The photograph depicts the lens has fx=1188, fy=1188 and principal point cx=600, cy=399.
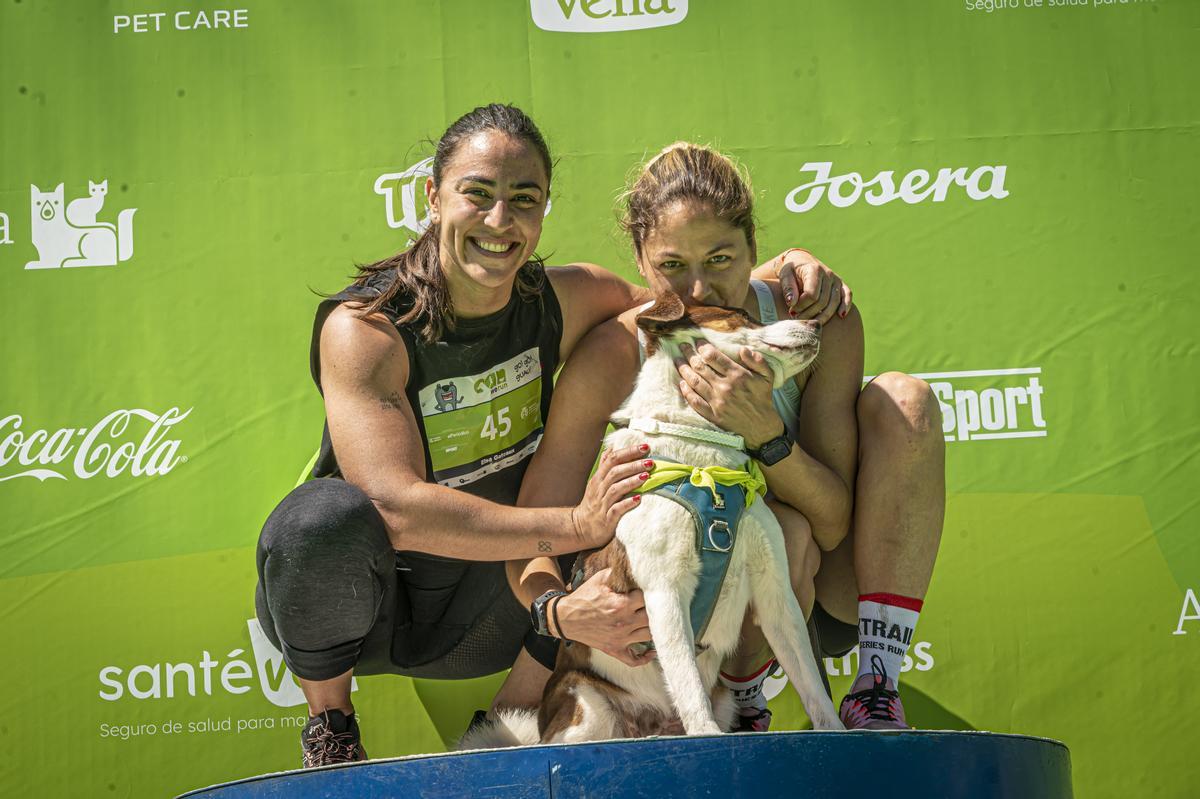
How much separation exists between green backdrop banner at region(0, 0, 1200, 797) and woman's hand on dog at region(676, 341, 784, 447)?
58.5 inches

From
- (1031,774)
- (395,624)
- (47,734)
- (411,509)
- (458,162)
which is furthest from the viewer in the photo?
(47,734)

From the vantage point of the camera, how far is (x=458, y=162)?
9.62 ft

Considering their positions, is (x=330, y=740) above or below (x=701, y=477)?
below

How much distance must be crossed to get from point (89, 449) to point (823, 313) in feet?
8.03

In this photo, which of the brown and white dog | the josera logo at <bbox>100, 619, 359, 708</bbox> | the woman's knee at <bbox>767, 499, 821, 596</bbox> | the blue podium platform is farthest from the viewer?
the josera logo at <bbox>100, 619, 359, 708</bbox>

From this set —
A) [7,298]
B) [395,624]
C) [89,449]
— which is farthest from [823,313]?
[7,298]

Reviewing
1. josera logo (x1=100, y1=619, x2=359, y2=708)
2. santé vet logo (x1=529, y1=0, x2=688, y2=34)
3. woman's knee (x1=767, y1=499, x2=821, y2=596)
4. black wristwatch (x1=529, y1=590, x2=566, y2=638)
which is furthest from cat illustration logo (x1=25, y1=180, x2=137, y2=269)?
woman's knee (x1=767, y1=499, x2=821, y2=596)

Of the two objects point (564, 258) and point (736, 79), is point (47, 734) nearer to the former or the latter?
point (564, 258)

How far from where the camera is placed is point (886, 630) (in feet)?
9.07

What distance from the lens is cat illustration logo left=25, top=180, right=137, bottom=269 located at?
3936mm

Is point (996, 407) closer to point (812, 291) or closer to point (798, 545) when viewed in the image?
point (812, 291)

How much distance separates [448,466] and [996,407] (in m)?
1.91

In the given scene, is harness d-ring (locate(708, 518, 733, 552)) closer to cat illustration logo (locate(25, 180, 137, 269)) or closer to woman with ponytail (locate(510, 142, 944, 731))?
woman with ponytail (locate(510, 142, 944, 731))

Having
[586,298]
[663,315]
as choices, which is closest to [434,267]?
[586,298]
